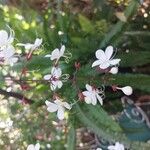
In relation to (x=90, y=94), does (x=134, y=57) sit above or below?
above

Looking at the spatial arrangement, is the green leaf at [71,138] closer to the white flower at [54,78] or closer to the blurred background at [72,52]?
the blurred background at [72,52]

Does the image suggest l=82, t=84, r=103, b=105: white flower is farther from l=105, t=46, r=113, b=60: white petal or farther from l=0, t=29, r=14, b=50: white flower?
l=0, t=29, r=14, b=50: white flower

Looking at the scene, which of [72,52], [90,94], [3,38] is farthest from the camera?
[72,52]

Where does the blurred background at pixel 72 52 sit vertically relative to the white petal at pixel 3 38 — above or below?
above

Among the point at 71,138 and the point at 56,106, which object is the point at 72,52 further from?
the point at 56,106

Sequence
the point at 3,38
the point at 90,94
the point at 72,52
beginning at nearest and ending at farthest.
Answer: the point at 3,38, the point at 90,94, the point at 72,52

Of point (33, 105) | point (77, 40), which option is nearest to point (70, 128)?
point (33, 105)

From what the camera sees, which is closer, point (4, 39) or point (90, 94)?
point (4, 39)

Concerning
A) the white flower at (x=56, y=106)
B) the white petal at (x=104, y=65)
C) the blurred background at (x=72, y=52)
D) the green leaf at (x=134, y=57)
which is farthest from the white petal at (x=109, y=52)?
the green leaf at (x=134, y=57)

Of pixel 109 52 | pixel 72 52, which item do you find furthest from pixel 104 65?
pixel 72 52
